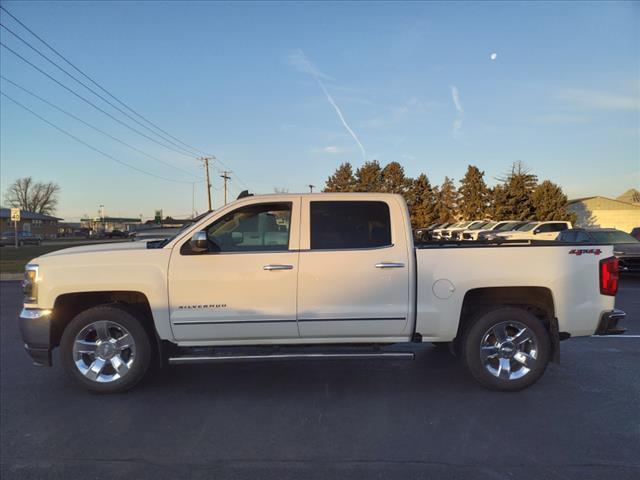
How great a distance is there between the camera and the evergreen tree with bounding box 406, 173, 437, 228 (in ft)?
179

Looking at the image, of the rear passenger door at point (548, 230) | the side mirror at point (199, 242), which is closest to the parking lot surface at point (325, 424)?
the side mirror at point (199, 242)

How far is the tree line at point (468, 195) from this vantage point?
46281 mm

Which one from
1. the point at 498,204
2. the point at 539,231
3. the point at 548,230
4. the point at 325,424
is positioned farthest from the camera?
the point at 498,204

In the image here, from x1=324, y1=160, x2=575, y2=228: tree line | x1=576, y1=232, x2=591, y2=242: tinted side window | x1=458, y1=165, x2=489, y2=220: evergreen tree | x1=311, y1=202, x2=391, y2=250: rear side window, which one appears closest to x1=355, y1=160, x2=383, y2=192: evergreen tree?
x1=324, y1=160, x2=575, y2=228: tree line

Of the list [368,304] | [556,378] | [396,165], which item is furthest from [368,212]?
[396,165]

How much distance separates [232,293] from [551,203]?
47765 millimetres

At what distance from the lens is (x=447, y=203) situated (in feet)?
181

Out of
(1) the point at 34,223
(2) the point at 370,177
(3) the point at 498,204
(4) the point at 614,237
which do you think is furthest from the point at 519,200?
(1) the point at 34,223

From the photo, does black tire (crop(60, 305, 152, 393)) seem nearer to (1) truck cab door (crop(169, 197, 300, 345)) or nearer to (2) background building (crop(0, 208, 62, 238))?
(1) truck cab door (crop(169, 197, 300, 345))

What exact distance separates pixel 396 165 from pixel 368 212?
52.4 m

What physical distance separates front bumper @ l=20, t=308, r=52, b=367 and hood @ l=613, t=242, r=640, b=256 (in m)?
14.3

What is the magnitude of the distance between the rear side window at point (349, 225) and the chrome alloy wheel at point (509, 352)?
1390 mm

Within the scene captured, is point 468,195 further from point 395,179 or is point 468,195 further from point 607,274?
point 607,274

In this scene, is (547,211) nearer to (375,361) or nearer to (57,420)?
(375,361)
